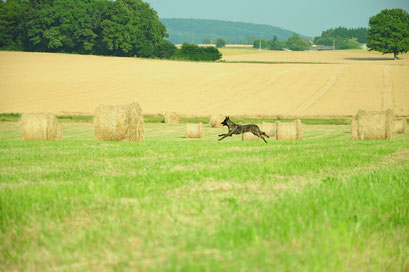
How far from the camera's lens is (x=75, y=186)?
7.82m

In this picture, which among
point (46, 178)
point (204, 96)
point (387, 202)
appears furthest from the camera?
point (204, 96)

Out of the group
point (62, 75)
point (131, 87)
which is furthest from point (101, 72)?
point (131, 87)

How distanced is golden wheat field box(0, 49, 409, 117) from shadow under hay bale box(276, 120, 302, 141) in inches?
757

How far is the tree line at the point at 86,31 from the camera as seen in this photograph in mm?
105688

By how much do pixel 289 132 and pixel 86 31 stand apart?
287 feet

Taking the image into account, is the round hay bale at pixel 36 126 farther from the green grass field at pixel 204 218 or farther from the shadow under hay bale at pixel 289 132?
the green grass field at pixel 204 218

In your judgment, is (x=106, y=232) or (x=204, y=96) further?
(x=204, y=96)

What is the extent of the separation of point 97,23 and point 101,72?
3374cm

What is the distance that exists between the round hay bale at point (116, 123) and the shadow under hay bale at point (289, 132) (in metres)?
7.07

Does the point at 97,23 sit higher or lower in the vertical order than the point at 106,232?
higher

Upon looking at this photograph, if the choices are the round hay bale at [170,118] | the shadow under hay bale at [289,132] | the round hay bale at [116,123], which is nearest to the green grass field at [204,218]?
the round hay bale at [116,123]

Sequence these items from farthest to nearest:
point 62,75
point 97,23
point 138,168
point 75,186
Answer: point 97,23 < point 62,75 < point 138,168 < point 75,186

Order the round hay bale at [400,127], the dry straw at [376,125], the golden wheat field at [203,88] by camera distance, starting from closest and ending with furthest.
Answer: the dry straw at [376,125] → the round hay bale at [400,127] → the golden wheat field at [203,88]

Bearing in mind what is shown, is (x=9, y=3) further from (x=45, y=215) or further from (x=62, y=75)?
(x=45, y=215)
